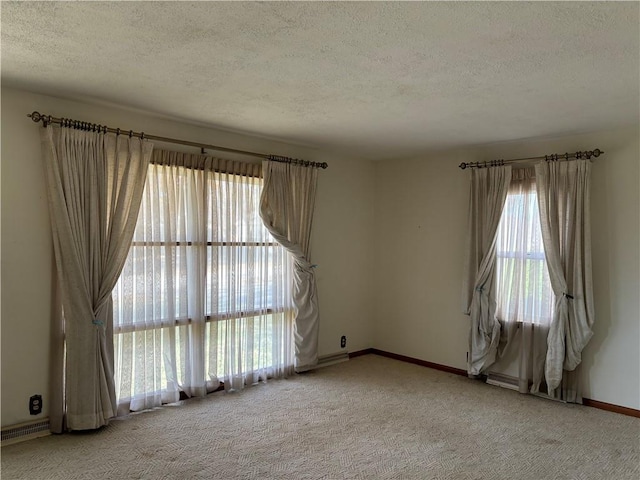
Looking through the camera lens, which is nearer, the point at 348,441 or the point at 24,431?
the point at 24,431

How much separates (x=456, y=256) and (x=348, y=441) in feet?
8.34

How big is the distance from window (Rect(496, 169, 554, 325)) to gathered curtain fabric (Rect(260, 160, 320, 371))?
197cm

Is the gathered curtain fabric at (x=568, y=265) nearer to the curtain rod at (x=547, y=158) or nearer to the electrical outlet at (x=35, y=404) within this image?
the curtain rod at (x=547, y=158)

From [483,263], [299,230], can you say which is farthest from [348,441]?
[483,263]

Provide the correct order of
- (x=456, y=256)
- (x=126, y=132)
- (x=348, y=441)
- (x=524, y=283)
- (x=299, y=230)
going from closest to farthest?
(x=348, y=441)
(x=126, y=132)
(x=524, y=283)
(x=299, y=230)
(x=456, y=256)

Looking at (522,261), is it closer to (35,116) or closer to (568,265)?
(568,265)

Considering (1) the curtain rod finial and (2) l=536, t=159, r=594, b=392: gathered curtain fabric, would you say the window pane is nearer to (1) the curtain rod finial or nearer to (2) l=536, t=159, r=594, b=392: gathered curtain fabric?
(2) l=536, t=159, r=594, b=392: gathered curtain fabric

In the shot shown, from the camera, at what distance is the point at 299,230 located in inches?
184

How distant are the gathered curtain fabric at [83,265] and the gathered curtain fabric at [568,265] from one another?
12.3 ft

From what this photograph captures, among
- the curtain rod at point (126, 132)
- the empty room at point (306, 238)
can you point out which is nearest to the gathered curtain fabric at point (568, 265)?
the empty room at point (306, 238)

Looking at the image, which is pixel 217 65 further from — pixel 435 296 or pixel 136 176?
pixel 435 296

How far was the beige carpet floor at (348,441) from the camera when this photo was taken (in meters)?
2.77

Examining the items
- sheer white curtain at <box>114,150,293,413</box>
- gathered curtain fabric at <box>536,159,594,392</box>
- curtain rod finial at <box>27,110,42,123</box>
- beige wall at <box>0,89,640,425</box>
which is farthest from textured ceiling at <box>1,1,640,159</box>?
sheer white curtain at <box>114,150,293,413</box>

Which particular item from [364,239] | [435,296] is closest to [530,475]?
[435,296]
